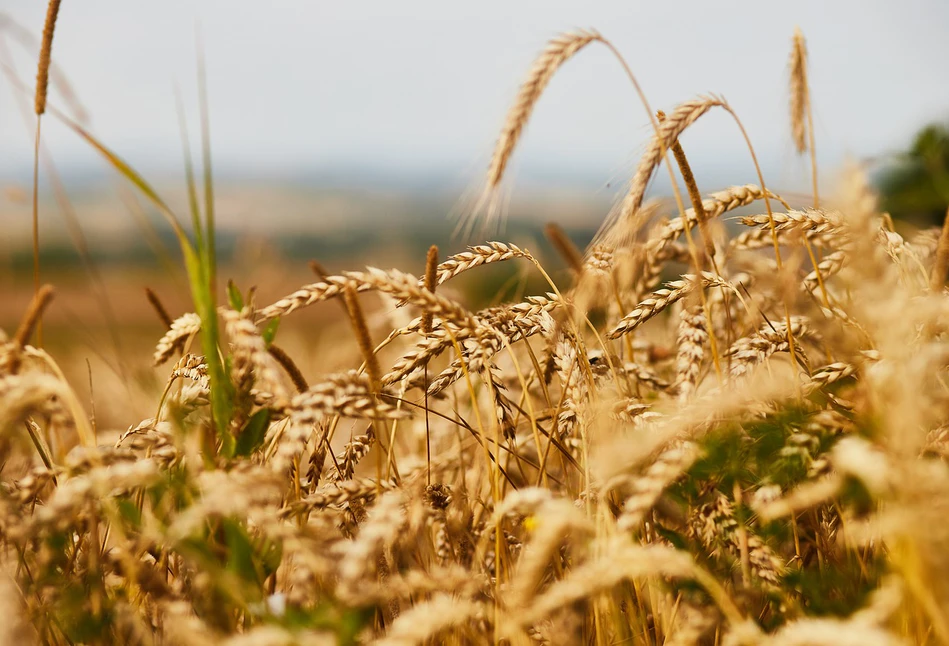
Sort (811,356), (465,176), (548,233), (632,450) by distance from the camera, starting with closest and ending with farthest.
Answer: (632,450) < (548,233) < (465,176) < (811,356)

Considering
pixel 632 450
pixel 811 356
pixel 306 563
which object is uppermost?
pixel 632 450

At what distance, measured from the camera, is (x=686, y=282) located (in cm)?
149

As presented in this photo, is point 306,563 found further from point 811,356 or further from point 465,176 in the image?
point 811,356

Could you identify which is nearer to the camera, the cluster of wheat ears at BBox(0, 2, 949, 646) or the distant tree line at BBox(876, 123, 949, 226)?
the cluster of wheat ears at BBox(0, 2, 949, 646)

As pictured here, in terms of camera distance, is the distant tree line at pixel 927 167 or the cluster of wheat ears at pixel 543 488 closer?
the cluster of wheat ears at pixel 543 488

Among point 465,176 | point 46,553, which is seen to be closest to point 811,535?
point 465,176

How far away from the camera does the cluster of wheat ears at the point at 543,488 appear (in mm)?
851

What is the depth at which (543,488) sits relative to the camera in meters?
1.22

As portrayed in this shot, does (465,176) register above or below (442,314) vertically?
above

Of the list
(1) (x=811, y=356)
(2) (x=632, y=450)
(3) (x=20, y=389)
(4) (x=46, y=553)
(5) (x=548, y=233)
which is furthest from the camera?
(1) (x=811, y=356)

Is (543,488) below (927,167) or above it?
below

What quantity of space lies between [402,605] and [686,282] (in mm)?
934

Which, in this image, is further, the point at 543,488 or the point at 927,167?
the point at 927,167

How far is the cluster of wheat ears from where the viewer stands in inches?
33.5
